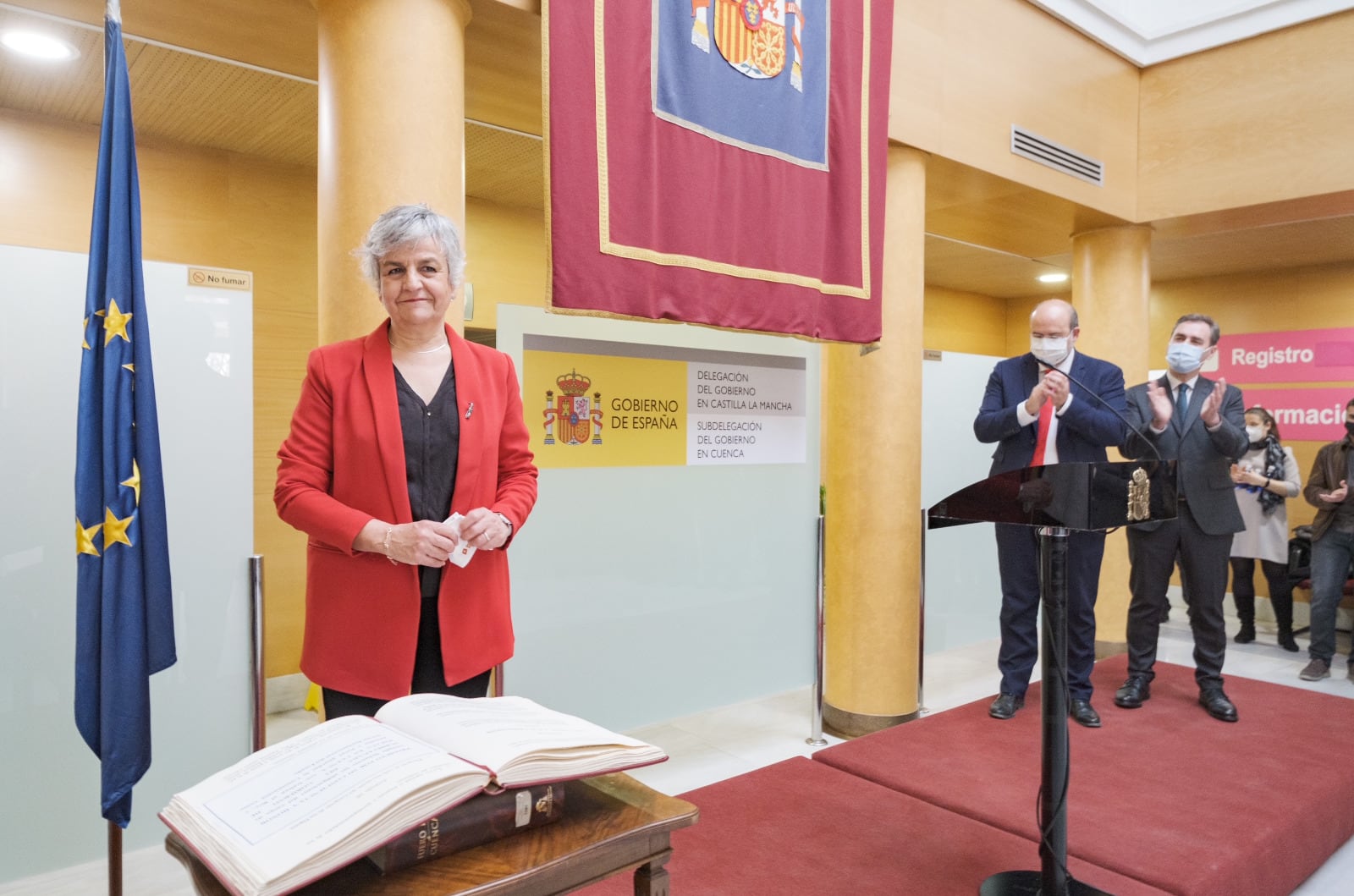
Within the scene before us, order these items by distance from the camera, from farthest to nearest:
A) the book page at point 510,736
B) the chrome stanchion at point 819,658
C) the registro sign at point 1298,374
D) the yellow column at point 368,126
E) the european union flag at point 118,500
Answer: the registro sign at point 1298,374, the chrome stanchion at point 819,658, the yellow column at point 368,126, the european union flag at point 118,500, the book page at point 510,736

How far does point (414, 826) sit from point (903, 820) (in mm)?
1782

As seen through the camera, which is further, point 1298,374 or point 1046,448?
point 1298,374

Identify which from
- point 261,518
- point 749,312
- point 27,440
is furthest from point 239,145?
point 749,312

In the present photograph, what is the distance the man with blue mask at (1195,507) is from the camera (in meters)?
3.18

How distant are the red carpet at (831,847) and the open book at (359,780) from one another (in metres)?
1.11

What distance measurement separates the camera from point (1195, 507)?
3207mm

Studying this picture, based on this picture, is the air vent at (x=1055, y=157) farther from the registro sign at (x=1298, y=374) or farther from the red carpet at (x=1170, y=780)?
the registro sign at (x=1298, y=374)

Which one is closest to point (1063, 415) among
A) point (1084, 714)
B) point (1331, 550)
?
point (1084, 714)

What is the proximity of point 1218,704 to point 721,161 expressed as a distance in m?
2.66

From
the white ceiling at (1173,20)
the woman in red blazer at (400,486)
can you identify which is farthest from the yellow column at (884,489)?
the woman in red blazer at (400,486)

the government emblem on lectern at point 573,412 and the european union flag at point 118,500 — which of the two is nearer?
the european union flag at point 118,500

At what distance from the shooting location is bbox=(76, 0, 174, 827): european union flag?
1.72 m

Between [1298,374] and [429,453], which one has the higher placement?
[1298,374]

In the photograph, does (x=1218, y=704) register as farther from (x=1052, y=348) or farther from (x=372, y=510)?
(x=372, y=510)
